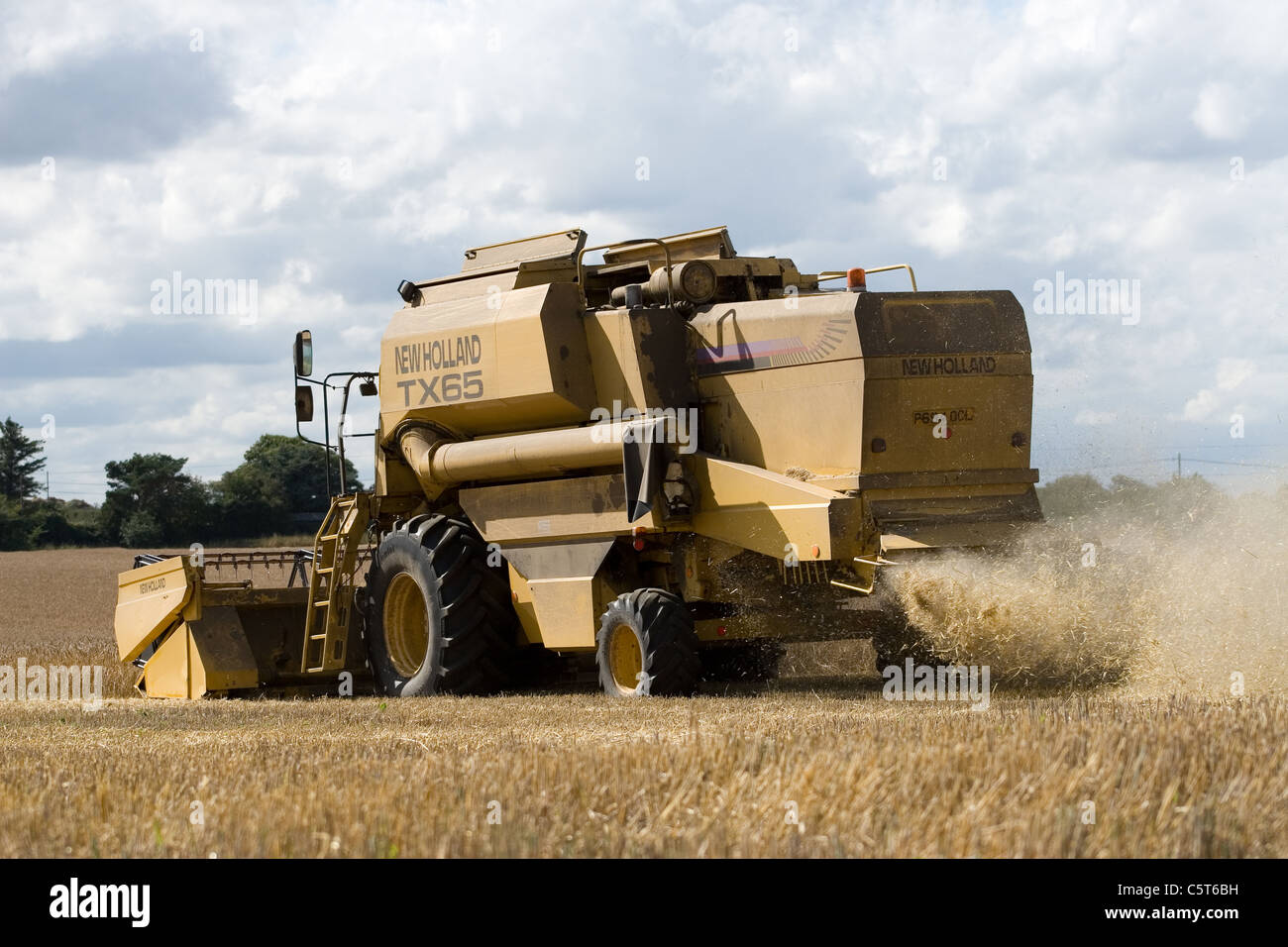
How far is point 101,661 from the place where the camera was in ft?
56.4

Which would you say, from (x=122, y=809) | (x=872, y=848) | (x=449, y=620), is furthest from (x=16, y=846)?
(x=449, y=620)

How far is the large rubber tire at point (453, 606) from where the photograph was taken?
13.0 m

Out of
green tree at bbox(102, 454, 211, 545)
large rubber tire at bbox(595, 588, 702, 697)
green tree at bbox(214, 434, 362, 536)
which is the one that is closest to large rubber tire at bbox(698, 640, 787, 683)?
large rubber tire at bbox(595, 588, 702, 697)

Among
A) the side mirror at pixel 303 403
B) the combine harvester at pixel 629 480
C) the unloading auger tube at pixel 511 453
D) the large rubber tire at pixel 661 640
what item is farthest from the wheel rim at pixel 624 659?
the side mirror at pixel 303 403

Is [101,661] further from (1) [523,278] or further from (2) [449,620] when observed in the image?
(1) [523,278]

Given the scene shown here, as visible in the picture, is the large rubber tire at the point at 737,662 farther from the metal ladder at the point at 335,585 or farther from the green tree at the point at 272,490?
the green tree at the point at 272,490

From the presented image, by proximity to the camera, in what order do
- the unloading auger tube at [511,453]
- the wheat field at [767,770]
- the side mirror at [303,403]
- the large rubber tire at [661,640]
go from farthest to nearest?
the side mirror at [303,403], the unloading auger tube at [511,453], the large rubber tire at [661,640], the wheat field at [767,770]

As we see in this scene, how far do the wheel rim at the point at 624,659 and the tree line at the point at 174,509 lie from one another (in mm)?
36902

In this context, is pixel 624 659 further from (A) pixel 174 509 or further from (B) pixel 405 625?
(A) pixel 174 509

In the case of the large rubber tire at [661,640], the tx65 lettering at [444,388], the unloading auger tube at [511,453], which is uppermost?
the tx65 lettering at [444,388]

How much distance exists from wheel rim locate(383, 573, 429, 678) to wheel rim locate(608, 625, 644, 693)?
2536mm

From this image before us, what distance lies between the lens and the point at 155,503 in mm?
52406

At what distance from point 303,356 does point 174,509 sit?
126ft

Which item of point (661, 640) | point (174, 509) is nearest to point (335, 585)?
point (661, 640)
